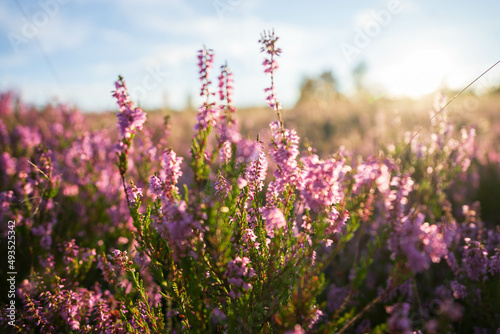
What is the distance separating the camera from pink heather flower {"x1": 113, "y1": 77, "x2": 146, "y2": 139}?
86.8 inches

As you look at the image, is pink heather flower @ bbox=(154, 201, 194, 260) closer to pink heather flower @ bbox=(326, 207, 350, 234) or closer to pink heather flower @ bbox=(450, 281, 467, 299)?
pink heather flower @ bbox=(326, 207, 350, 234)

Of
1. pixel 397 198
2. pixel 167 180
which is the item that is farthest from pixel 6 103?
pixel 397 198

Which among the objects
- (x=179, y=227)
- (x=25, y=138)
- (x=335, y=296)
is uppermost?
(x=25, y=138)

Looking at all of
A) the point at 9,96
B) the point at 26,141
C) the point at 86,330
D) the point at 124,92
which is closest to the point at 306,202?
the point at 124,92

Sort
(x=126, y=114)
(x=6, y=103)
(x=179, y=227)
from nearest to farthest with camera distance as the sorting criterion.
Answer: (x=179, y=227) < (x=126, y=114) < (x=6, y=103)

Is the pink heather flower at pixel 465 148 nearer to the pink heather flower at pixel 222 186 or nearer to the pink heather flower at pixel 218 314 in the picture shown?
the pink heather flower at pixel 222 186

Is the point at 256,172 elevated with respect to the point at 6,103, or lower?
lower

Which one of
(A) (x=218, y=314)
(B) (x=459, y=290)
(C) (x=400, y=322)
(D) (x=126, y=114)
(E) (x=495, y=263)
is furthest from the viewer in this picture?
(B) (x=459, y=290)

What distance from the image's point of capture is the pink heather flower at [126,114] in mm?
2205

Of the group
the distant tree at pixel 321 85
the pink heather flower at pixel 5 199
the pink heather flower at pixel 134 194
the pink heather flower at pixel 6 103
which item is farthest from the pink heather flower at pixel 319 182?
the distant tree at pixel 321 85

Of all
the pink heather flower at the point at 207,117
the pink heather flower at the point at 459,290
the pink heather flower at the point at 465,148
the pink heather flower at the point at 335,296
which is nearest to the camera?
the pink heather flower at the point at 207,117

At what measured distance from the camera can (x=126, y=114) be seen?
2.22 metres

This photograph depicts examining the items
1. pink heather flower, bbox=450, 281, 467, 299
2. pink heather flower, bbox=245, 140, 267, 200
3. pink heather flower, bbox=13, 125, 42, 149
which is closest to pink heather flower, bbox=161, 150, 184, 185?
pink heather flower, bbox=245, 140, 267, 200

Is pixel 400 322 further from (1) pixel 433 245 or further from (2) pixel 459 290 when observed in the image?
(2) pixel 459 290
